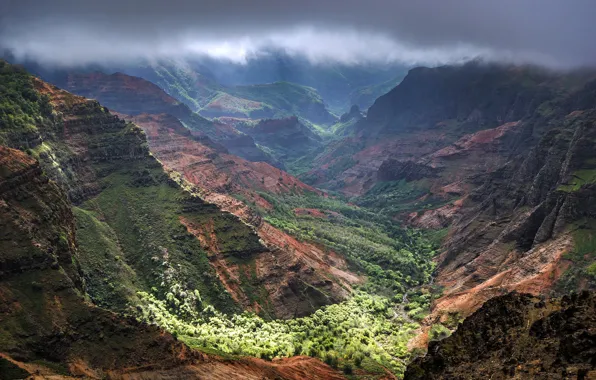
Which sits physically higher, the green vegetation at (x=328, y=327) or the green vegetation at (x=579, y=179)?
the green vegetation at (x=579, y=179)

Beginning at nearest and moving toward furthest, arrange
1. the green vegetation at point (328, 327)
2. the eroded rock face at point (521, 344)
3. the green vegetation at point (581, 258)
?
the eroded rock face at point (521, 344) < the green vegetation at point (328, 327) < the green vegetation at point (581, 258)

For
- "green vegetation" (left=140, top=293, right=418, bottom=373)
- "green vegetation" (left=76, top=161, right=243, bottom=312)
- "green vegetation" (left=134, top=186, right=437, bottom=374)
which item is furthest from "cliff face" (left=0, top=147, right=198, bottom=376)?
"green vegetation" (left=76, top=161, right=243, bottom=312)

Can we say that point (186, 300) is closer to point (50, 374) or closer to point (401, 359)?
point (50, 374)

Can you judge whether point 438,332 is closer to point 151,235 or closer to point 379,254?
point 379,254

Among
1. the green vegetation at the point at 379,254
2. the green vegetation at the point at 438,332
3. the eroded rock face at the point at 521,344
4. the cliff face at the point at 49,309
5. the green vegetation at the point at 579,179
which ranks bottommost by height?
the cliff face at the point at 49,309

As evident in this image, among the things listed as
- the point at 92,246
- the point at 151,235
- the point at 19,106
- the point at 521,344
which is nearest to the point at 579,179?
the point at 521,344

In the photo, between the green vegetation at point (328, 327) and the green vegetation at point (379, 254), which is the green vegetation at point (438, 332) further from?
the green vegetation at point (379, 254)

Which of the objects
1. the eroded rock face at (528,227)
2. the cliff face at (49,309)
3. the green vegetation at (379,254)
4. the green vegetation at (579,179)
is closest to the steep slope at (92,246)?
the cliff face at (49,309)

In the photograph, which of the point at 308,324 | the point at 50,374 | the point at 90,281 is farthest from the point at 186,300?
the point at 50,374

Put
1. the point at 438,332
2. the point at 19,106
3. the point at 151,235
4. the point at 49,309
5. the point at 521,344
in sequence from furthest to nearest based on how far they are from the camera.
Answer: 1. the point at 151,235
2. the point at 19,106
3. the point at 438,332
4. the point at 49,309
5. the point at 521,344
